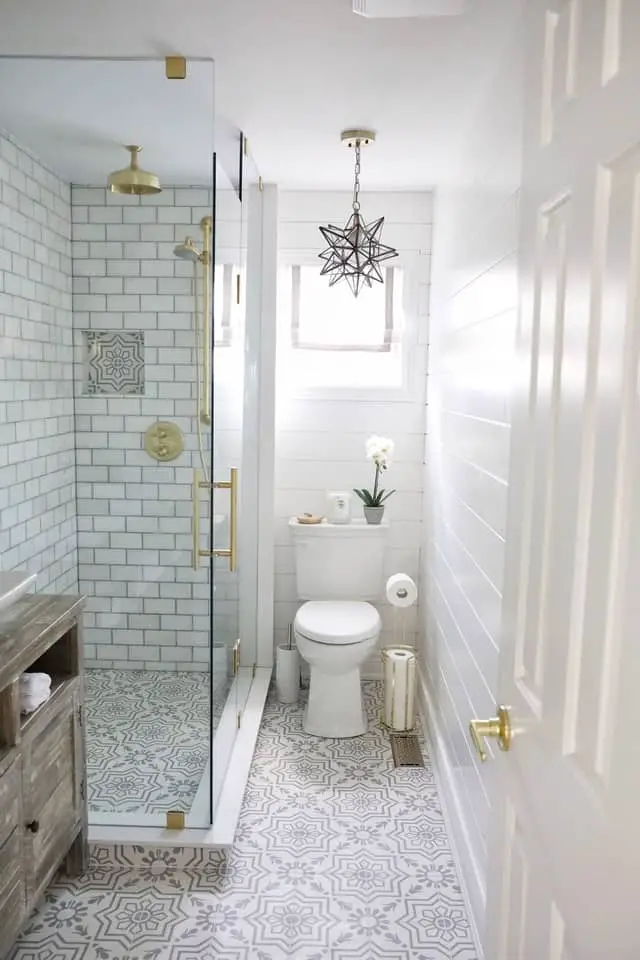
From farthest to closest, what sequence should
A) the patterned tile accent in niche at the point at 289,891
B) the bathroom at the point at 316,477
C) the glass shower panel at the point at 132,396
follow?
the glass shower panel at the point at 132,396, the patterned tile accent in niche at the point at 289,891, the bathroom at the point at 316,477

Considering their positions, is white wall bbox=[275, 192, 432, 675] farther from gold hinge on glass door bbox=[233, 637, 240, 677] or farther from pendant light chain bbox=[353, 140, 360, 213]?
gold hinge on glass door bbox=[233, 637, 240, 677]

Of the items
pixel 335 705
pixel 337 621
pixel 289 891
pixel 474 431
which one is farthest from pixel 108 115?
pixel 289 891

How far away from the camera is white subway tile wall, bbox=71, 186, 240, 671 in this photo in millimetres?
2992

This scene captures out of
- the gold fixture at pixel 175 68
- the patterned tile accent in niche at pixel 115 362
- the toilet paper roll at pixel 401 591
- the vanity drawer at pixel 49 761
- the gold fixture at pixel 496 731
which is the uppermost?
the gold fixture at pixel 175 68

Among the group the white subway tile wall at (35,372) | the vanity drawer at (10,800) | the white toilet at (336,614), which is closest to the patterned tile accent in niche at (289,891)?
the white toilet at (336,614)

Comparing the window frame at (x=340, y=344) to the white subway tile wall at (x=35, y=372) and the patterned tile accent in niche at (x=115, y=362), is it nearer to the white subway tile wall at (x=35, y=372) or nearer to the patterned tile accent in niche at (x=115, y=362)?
the patterned tile accent in niche at (x=115, y=362)

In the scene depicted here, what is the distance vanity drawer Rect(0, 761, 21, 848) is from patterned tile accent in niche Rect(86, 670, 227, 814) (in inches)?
29.8

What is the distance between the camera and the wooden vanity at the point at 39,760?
1908mm

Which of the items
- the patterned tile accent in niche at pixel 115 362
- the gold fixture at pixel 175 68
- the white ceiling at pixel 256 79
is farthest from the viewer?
the patterned tile accent in niche at pixel 115 362

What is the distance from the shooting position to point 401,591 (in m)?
3.66

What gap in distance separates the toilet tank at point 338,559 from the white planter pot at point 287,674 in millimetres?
279

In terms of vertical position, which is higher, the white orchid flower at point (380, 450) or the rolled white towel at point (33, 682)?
the white orchid flower at point (380, 450)

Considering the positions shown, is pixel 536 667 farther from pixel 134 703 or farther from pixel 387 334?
pixel 387 334

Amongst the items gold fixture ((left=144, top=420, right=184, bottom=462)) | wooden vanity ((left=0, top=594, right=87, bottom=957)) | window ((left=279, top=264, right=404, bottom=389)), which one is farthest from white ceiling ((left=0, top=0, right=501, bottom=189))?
wooden vanity ((left=0, top=594, right=87, bottom=957))
